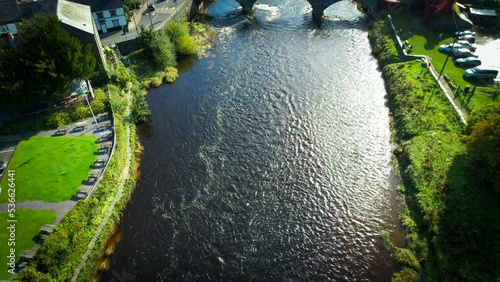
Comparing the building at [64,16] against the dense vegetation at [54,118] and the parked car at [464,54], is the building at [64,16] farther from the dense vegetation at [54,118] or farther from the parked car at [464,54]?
the parked car at [464,54]

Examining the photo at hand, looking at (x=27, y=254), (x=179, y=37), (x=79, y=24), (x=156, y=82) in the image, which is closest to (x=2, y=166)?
(x=27, y=254)

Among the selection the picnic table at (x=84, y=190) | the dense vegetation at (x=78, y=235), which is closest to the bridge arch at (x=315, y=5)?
the dense vegetation at (x=78, y=235)

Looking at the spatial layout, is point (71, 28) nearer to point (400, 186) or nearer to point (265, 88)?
point (265, 88)

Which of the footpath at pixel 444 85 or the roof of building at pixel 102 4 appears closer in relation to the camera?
the footpath at pixel 444 85

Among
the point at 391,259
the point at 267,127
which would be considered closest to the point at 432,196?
the point at 391,259

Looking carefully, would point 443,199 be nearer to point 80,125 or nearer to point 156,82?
point 80,125

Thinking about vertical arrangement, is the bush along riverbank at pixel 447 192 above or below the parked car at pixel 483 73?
below
